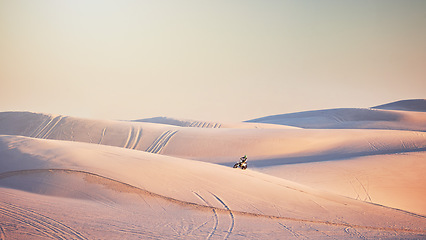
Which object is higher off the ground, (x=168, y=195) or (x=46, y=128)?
(x=46, y=128)

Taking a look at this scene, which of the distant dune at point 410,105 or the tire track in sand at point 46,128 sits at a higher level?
the distant dune at point 410,105

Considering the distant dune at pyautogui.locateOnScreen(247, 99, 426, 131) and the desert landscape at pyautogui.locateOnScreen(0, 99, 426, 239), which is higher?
the distant dune at pyautogui.locateOnScreen(247, 99, 426, 131)

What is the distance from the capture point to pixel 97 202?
7.94 metres

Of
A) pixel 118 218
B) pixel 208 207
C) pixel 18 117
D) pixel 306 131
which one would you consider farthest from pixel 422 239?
pixel 18 117

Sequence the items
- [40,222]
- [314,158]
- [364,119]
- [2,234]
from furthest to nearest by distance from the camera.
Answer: [364,119], [314,158], [40,222], [2,234]

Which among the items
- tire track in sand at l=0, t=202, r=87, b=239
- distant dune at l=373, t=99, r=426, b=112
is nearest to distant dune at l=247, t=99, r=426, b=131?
distant dune at l=373, t=99, r=426, b=112

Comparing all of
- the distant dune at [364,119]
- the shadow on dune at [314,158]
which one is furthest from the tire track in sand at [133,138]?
the distant dune at [364,119]

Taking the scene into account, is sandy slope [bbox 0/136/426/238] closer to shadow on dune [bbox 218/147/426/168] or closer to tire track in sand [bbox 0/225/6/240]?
tire track in sand [bbox 0/225/6/240]

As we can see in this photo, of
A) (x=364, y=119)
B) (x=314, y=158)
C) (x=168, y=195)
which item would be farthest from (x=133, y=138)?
(x=364, y=119)

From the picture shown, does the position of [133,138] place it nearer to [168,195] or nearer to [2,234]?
[168,195]

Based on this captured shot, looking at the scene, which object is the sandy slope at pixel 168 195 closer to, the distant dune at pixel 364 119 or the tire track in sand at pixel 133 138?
the tire track in sand at pixel 133 138

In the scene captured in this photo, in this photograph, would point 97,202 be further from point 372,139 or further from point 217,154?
point 372,139

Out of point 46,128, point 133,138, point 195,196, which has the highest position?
point 46,128

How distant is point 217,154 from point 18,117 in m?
16.4
